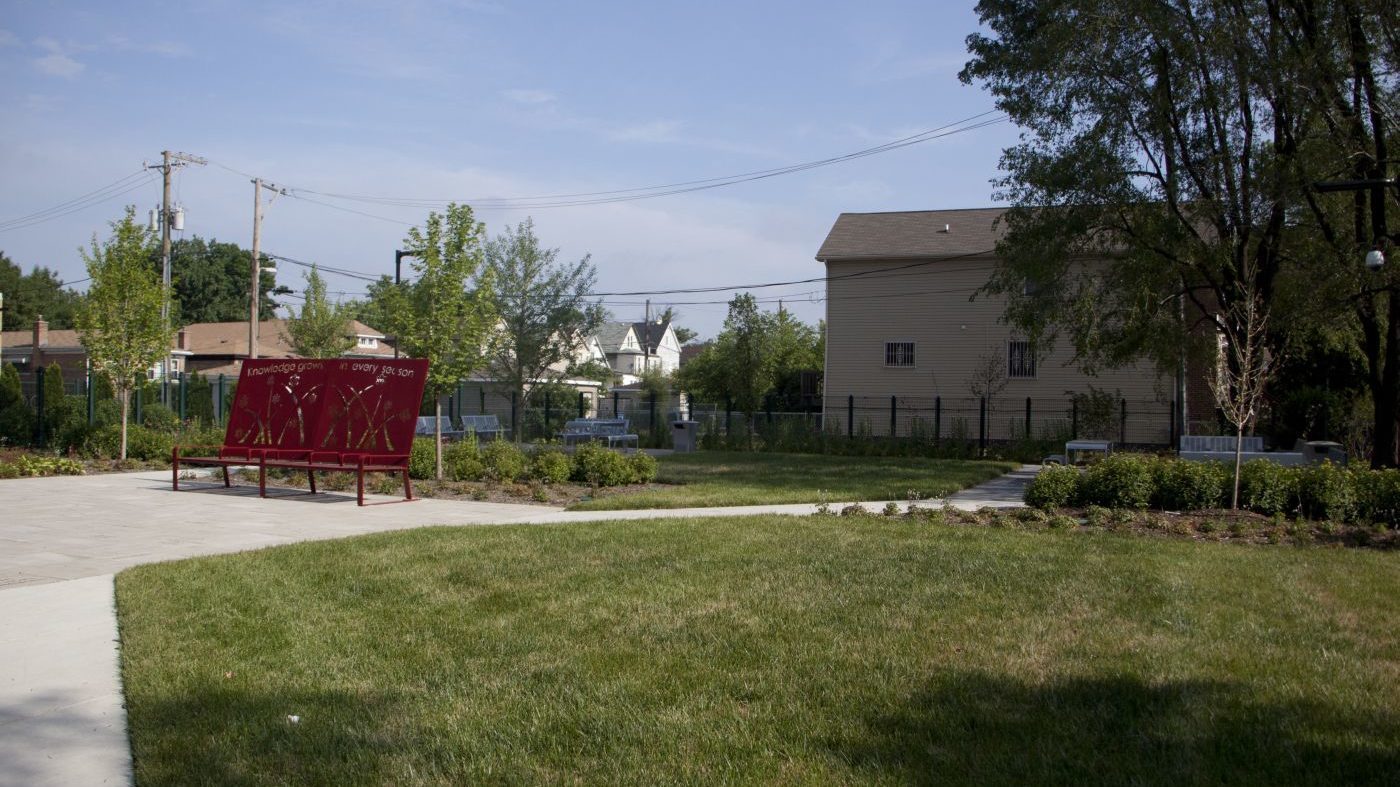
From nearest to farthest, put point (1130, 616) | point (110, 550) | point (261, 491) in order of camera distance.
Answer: point (1130, 616) < point (110, 550) < point (261, 491)

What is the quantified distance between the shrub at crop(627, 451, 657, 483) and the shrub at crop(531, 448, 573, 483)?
1.00 metres

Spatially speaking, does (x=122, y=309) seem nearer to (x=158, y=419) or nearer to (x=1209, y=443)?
(x=158, y=419)

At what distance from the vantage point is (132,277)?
20.5 meters

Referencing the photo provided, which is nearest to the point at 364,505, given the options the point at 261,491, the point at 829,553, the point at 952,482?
the point at 261,491

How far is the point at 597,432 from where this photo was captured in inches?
985

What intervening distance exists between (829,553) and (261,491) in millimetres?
9151

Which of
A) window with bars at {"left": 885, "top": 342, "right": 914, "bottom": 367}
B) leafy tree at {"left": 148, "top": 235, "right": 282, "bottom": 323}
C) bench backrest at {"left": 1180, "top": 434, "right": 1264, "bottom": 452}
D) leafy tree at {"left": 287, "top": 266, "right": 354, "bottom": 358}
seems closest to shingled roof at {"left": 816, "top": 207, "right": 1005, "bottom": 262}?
window with bars at {"left": 885, "top": 342, "right": 914, "bottom": 367}

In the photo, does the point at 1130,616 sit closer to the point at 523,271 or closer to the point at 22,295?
the point at 523,271

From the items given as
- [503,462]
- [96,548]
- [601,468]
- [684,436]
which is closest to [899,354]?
[684,436]

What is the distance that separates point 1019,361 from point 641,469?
1969cm

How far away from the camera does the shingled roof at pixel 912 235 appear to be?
Answer: 34.5 meters

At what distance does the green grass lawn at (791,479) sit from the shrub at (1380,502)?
5.28 metres

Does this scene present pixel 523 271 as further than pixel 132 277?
Yes

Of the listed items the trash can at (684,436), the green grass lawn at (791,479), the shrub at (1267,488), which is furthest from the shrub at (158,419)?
the shrub at (1267,488)
